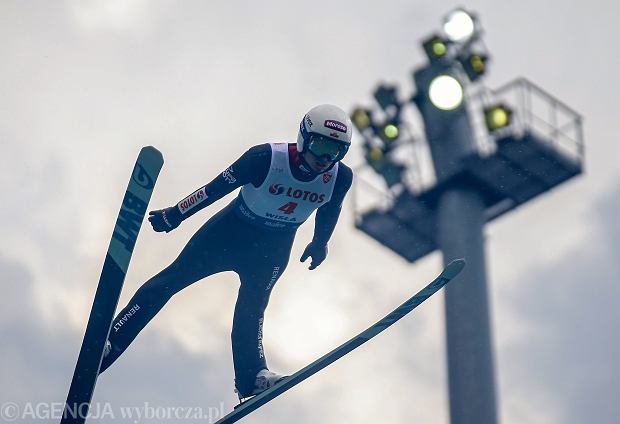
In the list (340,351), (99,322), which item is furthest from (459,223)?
(99,322)


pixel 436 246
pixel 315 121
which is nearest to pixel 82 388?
pixel 315 121

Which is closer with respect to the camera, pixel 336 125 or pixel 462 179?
pixel 336 125

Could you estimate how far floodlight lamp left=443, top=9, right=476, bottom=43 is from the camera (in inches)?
727

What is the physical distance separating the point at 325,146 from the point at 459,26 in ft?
37.9

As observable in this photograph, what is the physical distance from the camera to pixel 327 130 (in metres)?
7.65

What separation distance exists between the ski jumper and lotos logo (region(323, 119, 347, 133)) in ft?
1.39

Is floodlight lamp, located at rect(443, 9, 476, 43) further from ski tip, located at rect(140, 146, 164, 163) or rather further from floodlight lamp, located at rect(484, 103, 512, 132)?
ski tip, located at rect(140, 146, 164, 163)

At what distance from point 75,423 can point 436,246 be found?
14667 millimetres

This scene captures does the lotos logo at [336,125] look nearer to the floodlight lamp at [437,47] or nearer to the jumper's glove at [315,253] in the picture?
the jumper's glove at [315,253]

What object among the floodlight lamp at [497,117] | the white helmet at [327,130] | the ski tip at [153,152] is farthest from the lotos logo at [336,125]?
the floodlight lamp at [497,117]

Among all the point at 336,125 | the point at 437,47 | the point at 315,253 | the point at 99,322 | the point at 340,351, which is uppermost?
the point at 437,47

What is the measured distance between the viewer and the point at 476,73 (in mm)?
17875

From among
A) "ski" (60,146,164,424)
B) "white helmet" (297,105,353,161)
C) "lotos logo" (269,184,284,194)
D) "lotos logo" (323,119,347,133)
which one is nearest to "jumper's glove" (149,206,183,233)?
"ski" (60,146,164,424)

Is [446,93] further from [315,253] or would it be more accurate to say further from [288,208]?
[288,208]
